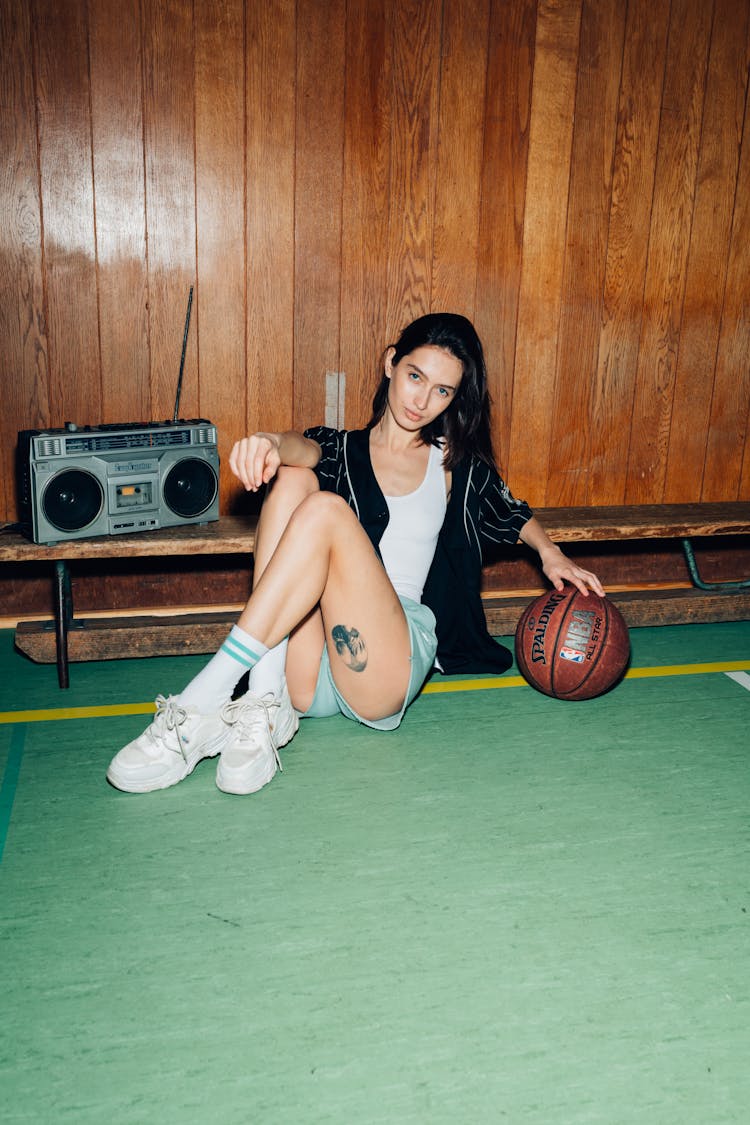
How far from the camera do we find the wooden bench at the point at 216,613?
2936 millimetres

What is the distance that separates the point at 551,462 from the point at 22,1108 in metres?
3.11

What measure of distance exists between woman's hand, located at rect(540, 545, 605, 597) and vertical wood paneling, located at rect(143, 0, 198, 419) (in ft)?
4.99

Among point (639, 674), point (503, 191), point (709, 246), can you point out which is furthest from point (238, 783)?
point (709, 246)

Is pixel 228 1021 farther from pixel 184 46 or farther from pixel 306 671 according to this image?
pixel 184 46

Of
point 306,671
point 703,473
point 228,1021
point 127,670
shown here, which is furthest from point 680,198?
point 228,1021

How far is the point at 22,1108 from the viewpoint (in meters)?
1.37

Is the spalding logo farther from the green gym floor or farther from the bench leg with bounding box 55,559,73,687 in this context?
the bench leg with bounding box 55,559,73,687

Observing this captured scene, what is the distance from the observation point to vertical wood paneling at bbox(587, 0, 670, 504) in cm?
362

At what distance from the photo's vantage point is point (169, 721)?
2.24 m

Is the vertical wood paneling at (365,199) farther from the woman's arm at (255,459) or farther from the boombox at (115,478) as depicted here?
the woman's arm at (255,459)

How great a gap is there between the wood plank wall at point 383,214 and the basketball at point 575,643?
1307mm

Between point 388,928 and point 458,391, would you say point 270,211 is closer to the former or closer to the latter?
point 458,391

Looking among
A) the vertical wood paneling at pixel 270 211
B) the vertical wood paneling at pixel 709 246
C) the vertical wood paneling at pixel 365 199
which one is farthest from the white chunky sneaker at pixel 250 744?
the vertical wood paneling at pixel 709 246

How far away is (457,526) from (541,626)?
1.32ft
